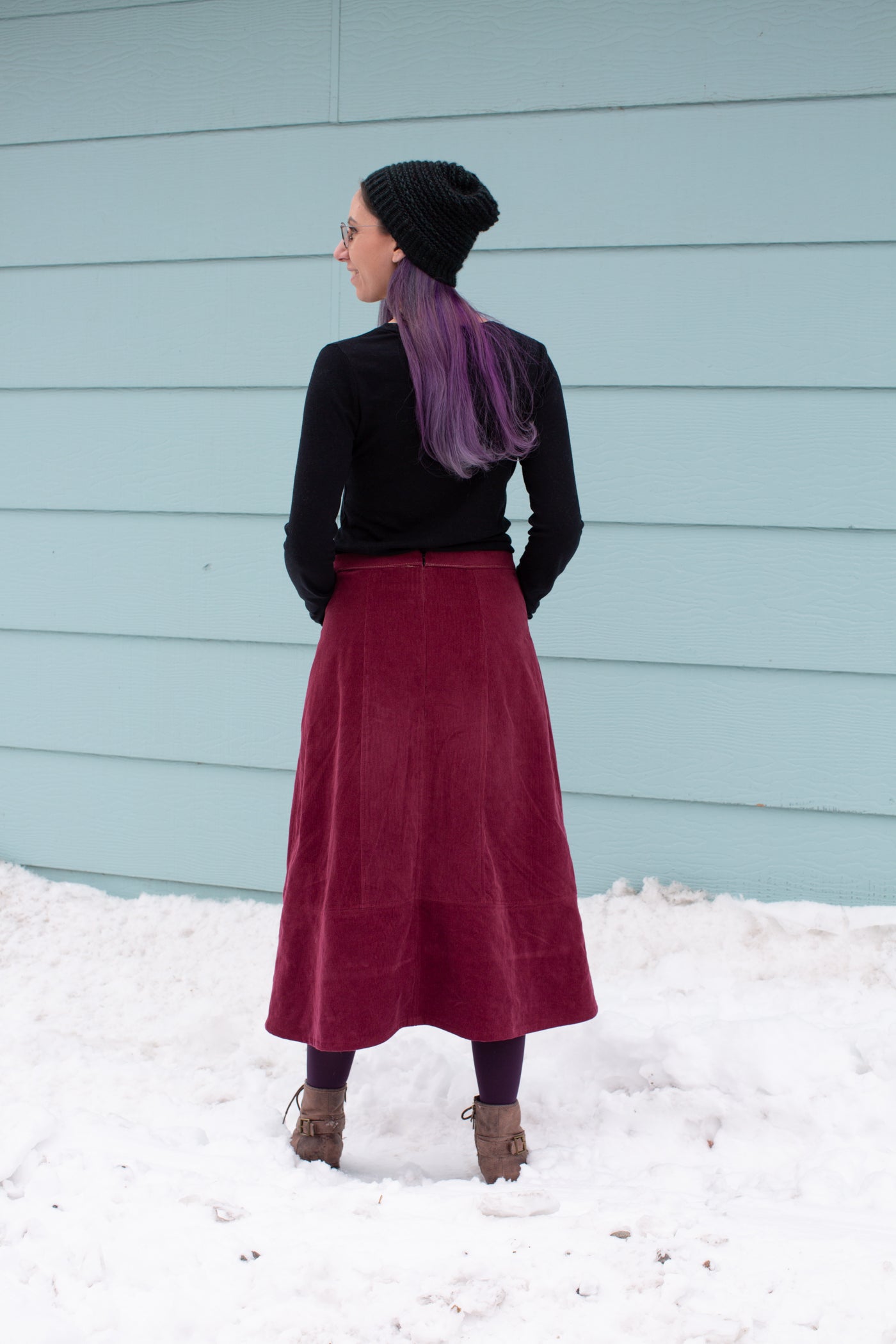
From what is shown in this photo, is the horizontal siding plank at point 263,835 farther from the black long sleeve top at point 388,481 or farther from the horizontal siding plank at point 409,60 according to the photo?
the horizontal siding plank at point 409,60

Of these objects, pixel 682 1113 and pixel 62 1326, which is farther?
pixel 682 1113

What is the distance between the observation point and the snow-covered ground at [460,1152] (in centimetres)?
132

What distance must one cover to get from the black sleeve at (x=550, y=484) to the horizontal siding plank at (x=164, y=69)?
1.33m

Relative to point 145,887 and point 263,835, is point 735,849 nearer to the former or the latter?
point 263,835

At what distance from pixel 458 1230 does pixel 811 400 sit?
1854 millimetres

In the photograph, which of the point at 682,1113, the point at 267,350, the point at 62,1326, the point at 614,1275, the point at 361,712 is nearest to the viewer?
the point at 62,1326

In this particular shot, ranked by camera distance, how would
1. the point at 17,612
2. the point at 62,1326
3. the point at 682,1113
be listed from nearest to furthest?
the point at 62,1326 < the point at 682,1113 < the point at 17,612

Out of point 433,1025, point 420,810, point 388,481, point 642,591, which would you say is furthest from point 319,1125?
point 642,591

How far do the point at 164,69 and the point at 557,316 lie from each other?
1174mm

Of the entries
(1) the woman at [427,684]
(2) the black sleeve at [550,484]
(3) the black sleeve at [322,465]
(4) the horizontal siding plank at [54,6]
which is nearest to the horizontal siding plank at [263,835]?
(1) the woman at [427,684]

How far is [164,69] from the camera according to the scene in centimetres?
255

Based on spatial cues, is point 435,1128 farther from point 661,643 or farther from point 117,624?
point 117,624

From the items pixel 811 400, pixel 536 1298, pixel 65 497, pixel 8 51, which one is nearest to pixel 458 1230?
pixel 536 1298

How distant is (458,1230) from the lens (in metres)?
1.48
